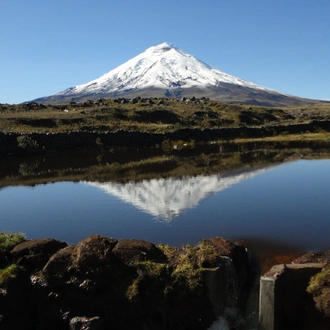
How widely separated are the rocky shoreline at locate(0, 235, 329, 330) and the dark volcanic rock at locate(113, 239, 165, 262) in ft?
0.12

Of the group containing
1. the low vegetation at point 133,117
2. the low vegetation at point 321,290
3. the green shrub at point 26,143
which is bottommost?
the low vegetation at point 321,290

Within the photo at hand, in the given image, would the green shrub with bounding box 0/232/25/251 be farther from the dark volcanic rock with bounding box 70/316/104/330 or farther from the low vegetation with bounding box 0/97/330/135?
the low vegetation with bounding box 0/97/330/135

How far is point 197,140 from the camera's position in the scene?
237ft

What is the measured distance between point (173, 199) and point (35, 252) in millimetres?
15014

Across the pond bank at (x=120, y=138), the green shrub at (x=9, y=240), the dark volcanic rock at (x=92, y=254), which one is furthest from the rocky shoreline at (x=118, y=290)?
the pond bank at (x=120, y=138)

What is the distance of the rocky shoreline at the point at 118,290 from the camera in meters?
13.8

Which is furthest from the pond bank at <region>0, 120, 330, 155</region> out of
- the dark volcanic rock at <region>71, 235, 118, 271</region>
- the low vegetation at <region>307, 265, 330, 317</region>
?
the low vegetation at <region>307, 265, 330, 317</region>

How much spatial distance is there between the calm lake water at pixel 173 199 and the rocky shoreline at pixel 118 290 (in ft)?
15.6

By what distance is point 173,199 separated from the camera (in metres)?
29.6

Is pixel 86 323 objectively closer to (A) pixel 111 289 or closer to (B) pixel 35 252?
(A) pixel 111 289

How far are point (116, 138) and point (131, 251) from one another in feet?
165

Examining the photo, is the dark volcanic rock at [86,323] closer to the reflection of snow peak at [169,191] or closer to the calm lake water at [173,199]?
the calm lake water at [173,199]

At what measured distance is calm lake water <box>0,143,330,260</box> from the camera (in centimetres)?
2191

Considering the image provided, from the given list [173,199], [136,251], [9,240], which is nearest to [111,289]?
[136,251]
